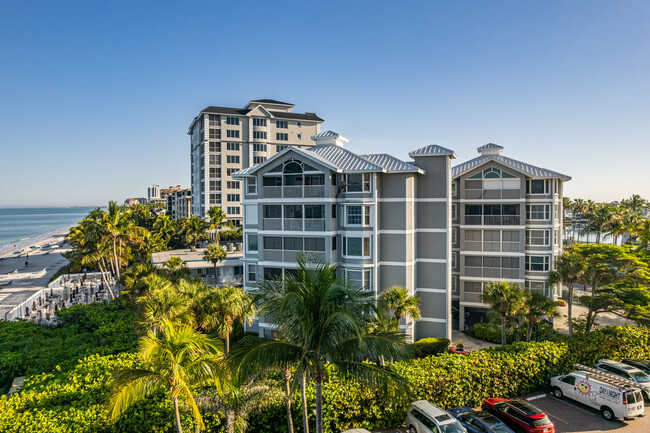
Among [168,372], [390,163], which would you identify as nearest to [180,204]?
[390,163]

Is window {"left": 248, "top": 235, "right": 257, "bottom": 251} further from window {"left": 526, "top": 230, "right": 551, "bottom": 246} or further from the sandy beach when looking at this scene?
the sandy beach

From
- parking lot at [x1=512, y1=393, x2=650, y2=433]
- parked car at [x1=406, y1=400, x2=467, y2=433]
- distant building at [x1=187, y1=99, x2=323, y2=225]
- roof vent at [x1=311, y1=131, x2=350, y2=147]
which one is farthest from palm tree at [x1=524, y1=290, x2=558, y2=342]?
distant building at [x1=187, y1=99, x2=323, y2=225]

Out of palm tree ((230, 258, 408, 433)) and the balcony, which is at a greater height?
palm tree ((230, 258, 408, 433))

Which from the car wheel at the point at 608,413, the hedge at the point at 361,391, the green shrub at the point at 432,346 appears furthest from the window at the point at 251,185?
the car wheel at the point at 608,413

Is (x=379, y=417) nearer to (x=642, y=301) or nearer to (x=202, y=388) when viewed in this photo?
→ (x=202, y=388)

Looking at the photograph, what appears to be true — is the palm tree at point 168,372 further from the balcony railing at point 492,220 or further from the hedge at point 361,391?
the balcony railing at point 492,220

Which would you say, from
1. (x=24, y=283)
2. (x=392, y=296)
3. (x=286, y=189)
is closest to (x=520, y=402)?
(x=392, y=296)
